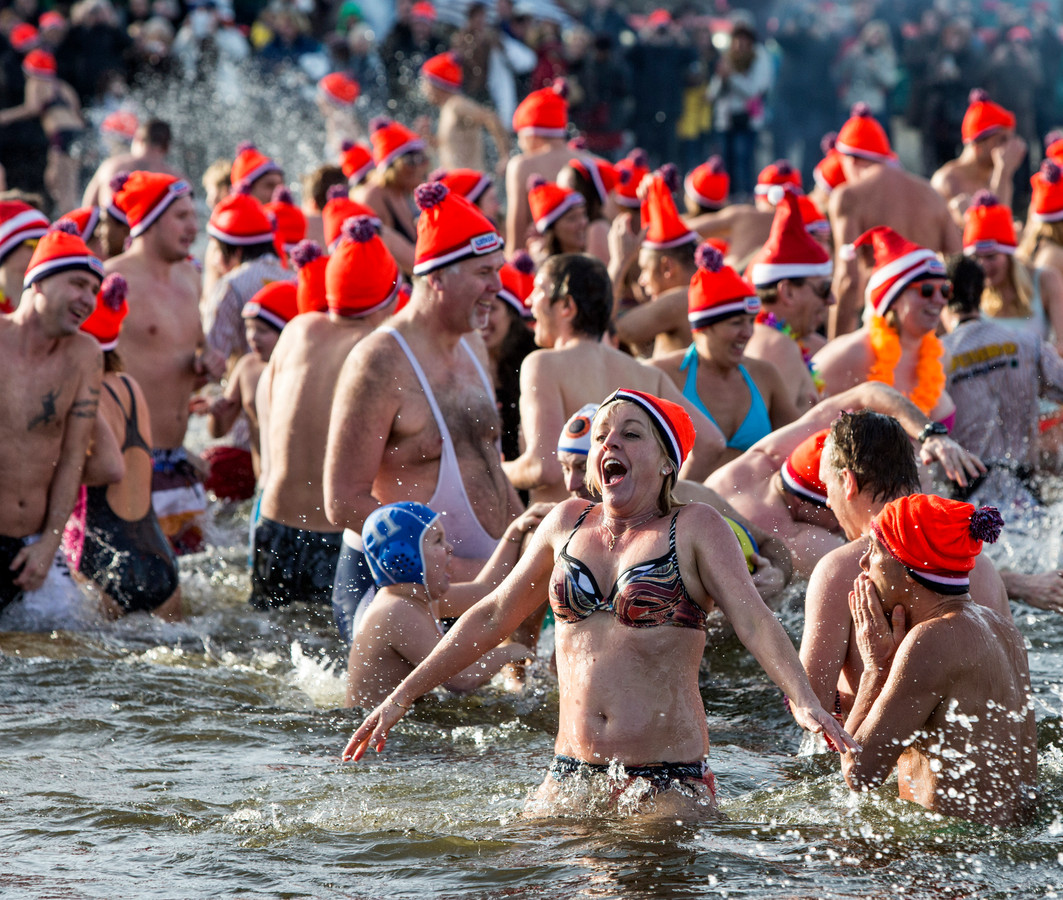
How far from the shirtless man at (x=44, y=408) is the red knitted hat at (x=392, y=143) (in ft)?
14.7

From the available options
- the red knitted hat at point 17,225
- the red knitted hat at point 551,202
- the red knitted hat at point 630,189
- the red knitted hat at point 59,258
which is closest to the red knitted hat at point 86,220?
the red knitted hat at point 17,225

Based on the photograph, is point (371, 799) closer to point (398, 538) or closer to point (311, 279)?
point (398, 538)

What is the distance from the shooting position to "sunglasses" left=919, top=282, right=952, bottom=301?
7.06 m

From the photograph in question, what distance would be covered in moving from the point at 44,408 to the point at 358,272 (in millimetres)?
1485

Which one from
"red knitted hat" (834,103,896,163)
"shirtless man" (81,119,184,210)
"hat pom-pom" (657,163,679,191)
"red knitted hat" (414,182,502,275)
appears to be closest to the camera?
"red knitted hat" (414,182,502,275)

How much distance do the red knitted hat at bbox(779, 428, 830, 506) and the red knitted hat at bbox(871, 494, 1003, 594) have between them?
1.25 m

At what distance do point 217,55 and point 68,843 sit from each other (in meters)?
14.1

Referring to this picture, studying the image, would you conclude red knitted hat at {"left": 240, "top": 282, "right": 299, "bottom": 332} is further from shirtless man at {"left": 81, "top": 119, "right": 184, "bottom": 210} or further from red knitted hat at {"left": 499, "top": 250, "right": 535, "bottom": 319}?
shirtless man at {"left": 81, "top": 119, "right": 184, "bottom": 210}

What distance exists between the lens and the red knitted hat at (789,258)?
7.62m

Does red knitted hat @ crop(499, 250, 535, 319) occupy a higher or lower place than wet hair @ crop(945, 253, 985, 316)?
lower

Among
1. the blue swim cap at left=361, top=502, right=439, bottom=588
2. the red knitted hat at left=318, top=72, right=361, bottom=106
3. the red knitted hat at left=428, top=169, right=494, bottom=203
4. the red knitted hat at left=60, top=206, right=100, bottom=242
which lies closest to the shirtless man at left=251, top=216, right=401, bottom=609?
the blue swim cap at left=361, top=502, right=439, bottom=588

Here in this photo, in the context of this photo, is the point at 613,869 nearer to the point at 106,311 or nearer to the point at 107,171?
the point at 106,311

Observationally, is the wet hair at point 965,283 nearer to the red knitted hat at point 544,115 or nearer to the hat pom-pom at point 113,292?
the red knitted hat at point 544,115

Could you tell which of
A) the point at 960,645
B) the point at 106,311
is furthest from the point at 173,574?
the point at 960,645
